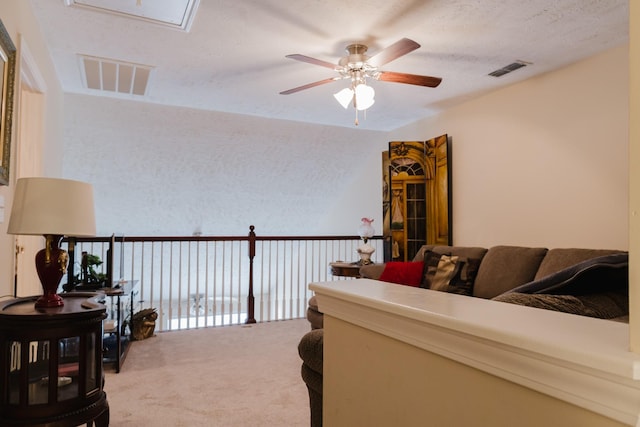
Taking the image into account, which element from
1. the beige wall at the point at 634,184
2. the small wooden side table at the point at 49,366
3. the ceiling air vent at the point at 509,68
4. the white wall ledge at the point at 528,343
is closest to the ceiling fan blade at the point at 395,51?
the ceiling air vent at the point at 509,68

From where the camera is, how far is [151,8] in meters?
2.57

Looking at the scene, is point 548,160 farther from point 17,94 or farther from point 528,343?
point 17,94

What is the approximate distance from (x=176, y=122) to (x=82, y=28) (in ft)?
6.53

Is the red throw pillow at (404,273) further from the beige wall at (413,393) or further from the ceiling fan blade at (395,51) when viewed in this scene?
the beige wall at (413,393)

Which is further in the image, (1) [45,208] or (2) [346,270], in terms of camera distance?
(2) [346,270]

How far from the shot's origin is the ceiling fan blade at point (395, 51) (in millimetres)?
2381

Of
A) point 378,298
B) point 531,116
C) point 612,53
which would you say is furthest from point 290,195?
point 378,298

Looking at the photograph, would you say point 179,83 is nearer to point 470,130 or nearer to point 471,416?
point 470,130

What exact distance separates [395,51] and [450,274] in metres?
2.07

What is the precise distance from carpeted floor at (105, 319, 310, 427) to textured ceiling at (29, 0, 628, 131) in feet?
7.99

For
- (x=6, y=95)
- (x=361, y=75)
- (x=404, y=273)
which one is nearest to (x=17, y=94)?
(x=6, y=95)

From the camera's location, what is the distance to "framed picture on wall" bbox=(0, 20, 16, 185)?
1.88 meters

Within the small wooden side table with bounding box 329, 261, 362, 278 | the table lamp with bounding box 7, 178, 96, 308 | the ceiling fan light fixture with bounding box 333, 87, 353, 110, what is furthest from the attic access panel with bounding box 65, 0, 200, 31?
the small wooden side table with bounding box 329, 261, 362, 278

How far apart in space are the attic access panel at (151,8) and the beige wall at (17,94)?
0.31 m
